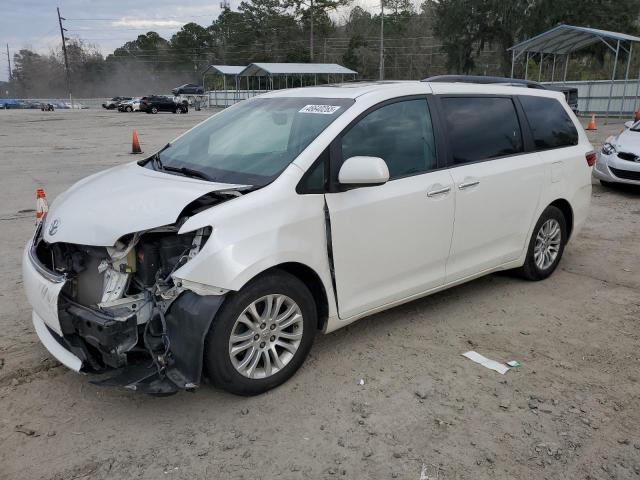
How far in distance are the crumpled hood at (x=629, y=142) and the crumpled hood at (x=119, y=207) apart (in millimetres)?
8290

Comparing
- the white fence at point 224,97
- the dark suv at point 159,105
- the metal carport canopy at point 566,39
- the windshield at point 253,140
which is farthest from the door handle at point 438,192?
the white fence at point 224,97

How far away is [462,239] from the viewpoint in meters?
4.23

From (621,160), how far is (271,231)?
27.0 feet

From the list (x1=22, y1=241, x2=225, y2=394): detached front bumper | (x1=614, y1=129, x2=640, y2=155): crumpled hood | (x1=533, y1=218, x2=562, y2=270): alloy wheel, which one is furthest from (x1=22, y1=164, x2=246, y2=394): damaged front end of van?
(x1=614, y1=129, x2=640, y2=155): crumpled hood

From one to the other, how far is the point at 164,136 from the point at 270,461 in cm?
2093

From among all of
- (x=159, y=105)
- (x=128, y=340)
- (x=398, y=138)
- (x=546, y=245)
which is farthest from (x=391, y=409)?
(x=159, y=105)

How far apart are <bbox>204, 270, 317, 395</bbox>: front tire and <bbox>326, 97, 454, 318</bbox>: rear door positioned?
35cm

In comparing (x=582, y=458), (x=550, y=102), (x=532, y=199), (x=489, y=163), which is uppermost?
(x=550, y=102)

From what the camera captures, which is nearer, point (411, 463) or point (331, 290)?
point (411, 463)

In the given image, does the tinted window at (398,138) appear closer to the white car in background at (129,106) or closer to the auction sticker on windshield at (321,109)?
the auction sticker on windshield at (321,109)

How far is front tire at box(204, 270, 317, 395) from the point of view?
3.02m

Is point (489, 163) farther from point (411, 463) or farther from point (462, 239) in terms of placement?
point (411, 463)

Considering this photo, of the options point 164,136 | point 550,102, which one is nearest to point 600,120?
point 164,136

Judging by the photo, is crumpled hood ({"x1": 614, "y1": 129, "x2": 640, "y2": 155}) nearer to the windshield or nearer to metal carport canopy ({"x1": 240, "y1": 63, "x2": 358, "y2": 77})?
the windshield
